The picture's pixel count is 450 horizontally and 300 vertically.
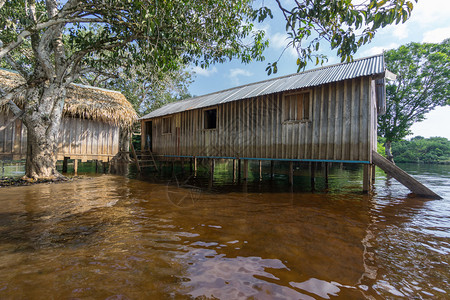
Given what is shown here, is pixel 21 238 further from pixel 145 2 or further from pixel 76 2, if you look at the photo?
pixel 76 2

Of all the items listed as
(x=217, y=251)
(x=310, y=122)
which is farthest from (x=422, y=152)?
(x=217, y=251)

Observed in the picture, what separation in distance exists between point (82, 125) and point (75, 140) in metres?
0.87

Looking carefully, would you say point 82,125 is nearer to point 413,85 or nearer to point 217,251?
point 217,251

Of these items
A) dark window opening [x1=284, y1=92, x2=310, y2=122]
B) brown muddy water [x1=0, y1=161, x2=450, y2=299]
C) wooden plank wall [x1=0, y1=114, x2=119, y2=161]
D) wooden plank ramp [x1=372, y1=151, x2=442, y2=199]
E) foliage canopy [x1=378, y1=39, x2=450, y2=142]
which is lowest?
brown muddy water [x1=0, y1=161, x2=450, y2=299]

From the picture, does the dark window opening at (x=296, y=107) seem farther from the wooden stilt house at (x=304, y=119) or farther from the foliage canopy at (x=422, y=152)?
the foliage canopy at (x=422, y=152)

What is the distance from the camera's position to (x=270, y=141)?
340 inches

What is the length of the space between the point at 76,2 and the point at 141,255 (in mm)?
8009

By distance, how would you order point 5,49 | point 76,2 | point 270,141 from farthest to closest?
1. point 270,141
2. point 76,2
3. point 5,49

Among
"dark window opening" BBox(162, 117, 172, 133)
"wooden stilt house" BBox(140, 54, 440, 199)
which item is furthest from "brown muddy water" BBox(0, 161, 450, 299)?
"dark window opening" BBox(162, 117, 172, 133)

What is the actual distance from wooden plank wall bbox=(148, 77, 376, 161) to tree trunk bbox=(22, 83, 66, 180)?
6038 millimetres

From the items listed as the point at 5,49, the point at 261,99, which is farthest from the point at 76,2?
the point at 261,99

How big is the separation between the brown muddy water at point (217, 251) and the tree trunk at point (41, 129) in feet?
8.83

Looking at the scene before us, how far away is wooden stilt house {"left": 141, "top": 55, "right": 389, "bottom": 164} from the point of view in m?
6.62

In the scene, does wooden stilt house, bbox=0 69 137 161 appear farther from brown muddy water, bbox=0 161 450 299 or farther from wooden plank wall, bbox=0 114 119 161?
brown muddy water, bbox=0 161 450 299
